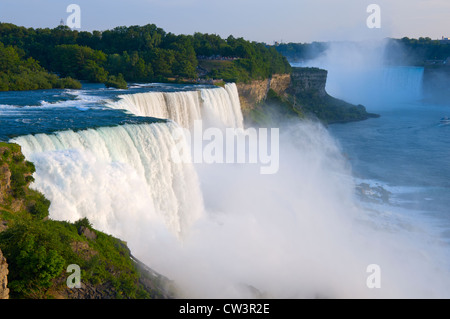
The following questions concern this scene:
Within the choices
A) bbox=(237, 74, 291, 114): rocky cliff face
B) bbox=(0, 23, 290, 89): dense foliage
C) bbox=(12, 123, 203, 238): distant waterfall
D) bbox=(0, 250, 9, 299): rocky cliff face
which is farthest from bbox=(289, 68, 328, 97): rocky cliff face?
bbox=(0, 250, 9, 299): rocky cliff face

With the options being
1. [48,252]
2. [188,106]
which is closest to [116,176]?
[48,252]

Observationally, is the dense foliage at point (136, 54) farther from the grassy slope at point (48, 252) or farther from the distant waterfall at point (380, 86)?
the distant waterfall at point (380, 86)

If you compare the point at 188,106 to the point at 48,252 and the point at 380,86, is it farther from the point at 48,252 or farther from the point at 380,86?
the point at 380,86

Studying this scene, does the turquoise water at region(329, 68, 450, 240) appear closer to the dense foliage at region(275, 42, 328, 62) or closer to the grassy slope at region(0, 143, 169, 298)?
the grassy slope at region(0, 143, 169, 298)
